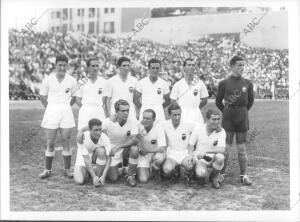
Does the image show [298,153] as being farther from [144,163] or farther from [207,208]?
[144,163]

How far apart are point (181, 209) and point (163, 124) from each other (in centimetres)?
99

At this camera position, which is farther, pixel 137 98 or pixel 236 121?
pixel 137 98

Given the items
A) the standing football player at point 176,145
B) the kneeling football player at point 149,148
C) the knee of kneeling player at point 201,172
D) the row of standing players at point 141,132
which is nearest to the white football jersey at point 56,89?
the row of standing players at point 141,132

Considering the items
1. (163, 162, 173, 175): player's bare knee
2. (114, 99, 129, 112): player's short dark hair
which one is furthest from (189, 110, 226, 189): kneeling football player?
(114, 99, 129, 112): player's short dark hair

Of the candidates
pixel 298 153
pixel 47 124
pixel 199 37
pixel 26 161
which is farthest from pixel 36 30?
pixel 298 153

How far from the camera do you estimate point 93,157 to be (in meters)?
4.62

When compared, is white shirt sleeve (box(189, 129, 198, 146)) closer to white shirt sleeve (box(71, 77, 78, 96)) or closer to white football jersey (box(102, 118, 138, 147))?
white football jersey (box(102, 118, 138, 147))

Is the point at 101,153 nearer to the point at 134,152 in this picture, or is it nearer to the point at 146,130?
the point at 134,152

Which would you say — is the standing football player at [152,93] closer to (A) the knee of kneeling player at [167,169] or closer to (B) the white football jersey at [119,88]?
(B) the white football jersey at [119,88]

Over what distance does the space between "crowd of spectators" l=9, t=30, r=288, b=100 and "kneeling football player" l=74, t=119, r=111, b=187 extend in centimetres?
155

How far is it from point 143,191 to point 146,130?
2.28ft

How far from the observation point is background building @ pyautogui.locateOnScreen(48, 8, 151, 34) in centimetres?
494

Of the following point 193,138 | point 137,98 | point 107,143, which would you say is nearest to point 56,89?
point 107,143

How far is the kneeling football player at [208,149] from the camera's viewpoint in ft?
14.9
